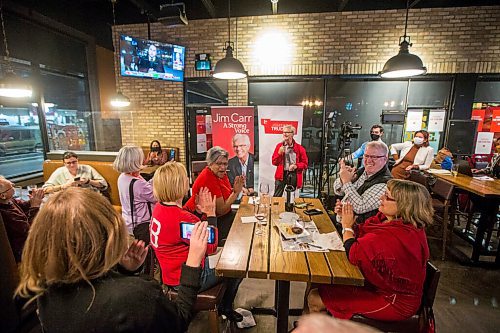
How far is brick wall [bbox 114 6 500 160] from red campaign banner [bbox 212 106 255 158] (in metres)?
0.64

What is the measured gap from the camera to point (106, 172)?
412 cm

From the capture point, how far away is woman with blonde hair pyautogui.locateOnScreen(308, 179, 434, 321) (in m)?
1.49

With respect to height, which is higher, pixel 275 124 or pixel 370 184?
pixel 275 124

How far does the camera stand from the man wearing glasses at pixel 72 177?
347 centimetres

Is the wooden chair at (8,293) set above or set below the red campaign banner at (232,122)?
below

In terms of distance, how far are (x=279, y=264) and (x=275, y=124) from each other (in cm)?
360

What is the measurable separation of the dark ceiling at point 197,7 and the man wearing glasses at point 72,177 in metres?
2.83

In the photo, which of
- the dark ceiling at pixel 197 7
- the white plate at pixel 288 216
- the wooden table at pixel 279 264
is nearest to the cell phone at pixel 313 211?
the white plate at pixel 288 216

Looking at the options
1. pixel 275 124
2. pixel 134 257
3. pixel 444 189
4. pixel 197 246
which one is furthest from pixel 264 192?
pixel 275 124

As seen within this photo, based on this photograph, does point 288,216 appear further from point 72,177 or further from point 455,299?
point 72,177

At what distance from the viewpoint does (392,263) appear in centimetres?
148

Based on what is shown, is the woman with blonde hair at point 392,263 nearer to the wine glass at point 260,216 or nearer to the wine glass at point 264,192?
the wine glass at point 260,216

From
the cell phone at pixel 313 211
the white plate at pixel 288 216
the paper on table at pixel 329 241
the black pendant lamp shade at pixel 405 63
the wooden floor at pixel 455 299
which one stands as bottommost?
the wooden floor at pixel 455 299

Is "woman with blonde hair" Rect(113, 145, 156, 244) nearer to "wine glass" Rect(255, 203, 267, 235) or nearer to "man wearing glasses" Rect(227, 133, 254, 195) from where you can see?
"wine glass" Rect(255, 203, 267, 235)
